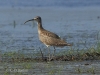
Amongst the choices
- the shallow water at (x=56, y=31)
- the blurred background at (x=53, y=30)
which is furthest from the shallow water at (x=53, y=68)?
the shallow water at (x=56, y=31)

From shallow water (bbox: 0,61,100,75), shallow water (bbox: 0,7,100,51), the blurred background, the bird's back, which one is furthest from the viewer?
shallow water (bbox: 0,7,100,51)

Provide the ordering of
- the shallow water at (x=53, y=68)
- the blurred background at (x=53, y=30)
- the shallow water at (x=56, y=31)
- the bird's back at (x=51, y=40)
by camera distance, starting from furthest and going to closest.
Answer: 1. the shallow water at (x=56, y=31)
2. the blurred background at (x=53, y=30)
3. the bird's back at (x=51, y=40)
4. the shallow water at (x=53, y=68)

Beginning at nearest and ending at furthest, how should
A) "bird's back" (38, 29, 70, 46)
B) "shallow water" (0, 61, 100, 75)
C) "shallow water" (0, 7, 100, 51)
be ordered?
"shallow water" (0, 61, 100, 75), "bird's back" (38, 29, 70, 46), "shallow water" (0, 7, 100, 51)

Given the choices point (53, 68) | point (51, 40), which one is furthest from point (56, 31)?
point (53, 68)

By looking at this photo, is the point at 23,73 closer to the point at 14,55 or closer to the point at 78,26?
the point at 14,55

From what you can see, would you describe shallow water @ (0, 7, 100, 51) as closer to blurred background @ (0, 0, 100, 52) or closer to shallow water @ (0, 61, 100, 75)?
blurred background @ (0, 0, 100, 52)

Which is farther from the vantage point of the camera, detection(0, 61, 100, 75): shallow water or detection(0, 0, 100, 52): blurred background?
detection(0, 0, 100, 52): blurred background

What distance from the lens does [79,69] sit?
10.8m

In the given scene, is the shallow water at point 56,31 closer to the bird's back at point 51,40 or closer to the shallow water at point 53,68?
the bird's back at point 51,40

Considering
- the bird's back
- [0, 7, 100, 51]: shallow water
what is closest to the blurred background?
[0, 7, 100, 51]: shallow water

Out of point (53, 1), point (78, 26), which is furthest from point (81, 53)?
point (53, 1)

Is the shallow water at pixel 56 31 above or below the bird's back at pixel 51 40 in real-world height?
below

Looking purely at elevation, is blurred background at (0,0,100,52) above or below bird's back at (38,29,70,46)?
below

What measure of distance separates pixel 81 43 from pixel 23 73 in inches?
196
